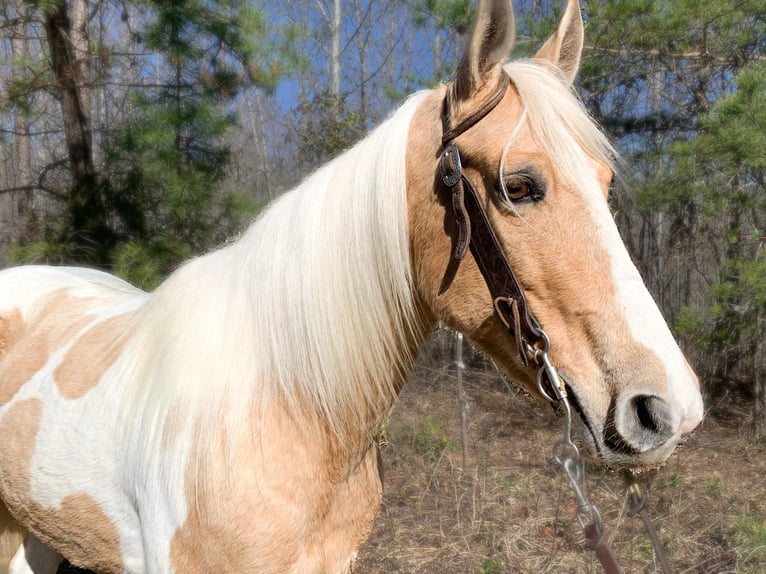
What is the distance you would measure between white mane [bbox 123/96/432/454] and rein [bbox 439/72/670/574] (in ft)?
0.46

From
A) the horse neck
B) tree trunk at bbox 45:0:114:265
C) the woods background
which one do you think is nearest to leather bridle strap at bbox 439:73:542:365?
the horse neck

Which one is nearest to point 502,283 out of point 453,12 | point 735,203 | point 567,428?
point 567,428

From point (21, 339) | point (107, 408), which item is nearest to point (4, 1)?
point (21, 339)

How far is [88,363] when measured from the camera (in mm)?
1827

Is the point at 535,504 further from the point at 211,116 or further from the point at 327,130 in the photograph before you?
the point at 327,130

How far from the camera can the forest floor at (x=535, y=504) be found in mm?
3354

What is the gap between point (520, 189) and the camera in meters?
1.21

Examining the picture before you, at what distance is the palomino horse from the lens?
114 centimetres

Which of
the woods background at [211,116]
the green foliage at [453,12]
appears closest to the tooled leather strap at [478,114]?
the woods background at [211,116]

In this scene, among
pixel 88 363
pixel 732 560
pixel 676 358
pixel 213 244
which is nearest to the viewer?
pixel 676 358

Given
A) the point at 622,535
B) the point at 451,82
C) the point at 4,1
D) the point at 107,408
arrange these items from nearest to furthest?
the point at 451,82 → the point at 107,408 → the point at 622,535 → the point at 4,1

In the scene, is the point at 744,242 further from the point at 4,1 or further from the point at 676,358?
the point at 4,1

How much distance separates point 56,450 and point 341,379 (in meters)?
1.01

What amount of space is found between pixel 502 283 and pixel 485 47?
534 millimetres
